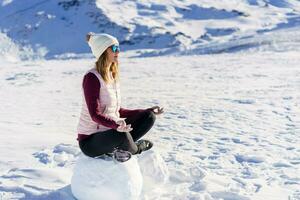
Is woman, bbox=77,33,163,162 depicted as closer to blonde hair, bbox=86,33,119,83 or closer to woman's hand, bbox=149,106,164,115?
blonde hair, bbox=86,33,119,83

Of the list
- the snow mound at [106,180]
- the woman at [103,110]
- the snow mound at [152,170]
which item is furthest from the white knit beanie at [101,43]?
the snow mound at [152,170]

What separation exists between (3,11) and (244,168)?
163305 millimetres

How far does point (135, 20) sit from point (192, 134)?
146054 mm

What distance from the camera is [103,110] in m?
5.30

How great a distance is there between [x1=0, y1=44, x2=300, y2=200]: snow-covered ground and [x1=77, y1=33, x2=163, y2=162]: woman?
0.63 m

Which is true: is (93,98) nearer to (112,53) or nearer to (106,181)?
(112,53)

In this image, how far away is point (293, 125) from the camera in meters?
10.3

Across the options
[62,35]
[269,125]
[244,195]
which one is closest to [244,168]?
[244,195]

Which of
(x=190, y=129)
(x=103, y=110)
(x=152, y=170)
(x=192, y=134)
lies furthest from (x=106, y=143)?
(x=190, y=129)

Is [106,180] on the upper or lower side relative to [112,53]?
lower

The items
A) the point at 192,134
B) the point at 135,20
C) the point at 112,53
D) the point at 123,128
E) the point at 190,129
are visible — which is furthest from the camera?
the point at 135,20

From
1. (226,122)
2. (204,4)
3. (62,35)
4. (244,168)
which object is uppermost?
(244,168)

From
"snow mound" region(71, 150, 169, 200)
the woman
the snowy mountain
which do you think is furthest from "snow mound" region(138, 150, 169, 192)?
the snowy mountain

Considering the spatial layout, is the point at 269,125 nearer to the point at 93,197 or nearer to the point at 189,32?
the point at 93,197
